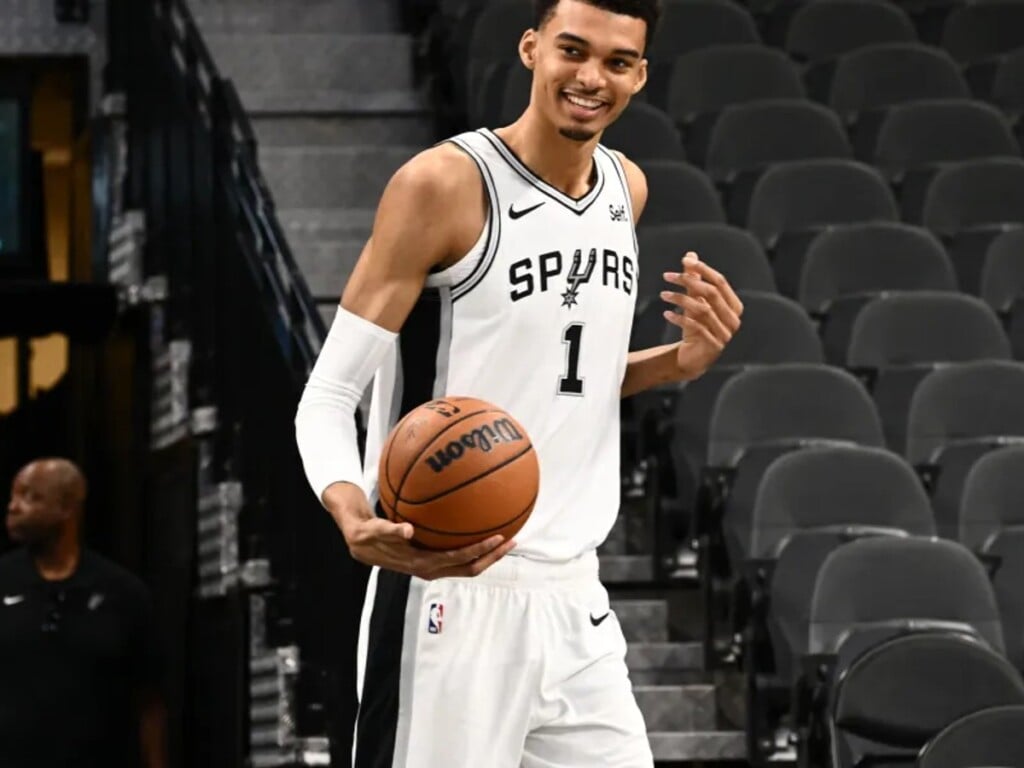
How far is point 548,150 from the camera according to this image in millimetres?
3178

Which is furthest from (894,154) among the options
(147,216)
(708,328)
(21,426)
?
(708,328)

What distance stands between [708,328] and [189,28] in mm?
3973

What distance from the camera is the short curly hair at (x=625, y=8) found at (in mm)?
3094

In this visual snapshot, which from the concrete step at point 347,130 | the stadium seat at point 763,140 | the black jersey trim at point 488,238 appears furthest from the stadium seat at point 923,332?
the black jersey trim at point 488,238

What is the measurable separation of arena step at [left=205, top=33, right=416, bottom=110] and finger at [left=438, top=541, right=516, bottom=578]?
5598 mm

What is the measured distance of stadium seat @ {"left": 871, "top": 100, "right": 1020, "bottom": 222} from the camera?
329 inches

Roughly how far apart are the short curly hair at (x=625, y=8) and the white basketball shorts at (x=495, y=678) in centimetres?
77

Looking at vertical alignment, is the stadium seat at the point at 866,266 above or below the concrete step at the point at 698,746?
above

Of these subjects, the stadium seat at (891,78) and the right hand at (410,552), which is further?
the stadium seat at (891,78)

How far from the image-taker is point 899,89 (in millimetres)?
8836

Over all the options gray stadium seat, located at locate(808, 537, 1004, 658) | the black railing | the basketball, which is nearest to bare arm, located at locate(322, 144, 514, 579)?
the basketball

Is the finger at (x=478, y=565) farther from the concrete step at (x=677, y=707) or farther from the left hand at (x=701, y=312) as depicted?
the concrete step at (x=677, y=707)

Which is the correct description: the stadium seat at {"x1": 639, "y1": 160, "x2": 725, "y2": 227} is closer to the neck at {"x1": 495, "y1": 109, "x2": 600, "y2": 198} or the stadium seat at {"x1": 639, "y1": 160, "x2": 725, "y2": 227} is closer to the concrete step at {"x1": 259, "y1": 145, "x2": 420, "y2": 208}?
the concrete step at {"x1": 259, "y1": 145, "x2": 420, "y2": 208}

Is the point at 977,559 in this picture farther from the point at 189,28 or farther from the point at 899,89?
the point at 899,89
